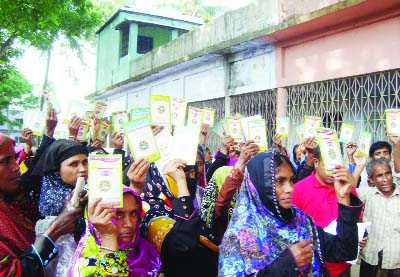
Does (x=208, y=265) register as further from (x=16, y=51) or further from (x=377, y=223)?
(x=16, y=51)

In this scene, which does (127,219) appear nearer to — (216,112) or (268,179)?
(268,179)

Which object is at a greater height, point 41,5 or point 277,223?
point 41,5

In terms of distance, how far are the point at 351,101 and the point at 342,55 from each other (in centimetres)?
73

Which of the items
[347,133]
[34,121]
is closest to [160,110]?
[34,121]

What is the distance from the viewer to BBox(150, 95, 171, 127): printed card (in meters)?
3.06

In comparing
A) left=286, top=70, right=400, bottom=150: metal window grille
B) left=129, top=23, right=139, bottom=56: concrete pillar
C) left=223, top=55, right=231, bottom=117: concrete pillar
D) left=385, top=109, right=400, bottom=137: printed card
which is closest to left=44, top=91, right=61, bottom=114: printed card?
left=385, top=109, right=400, bottom=137: printed card

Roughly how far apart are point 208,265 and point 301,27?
5.17m

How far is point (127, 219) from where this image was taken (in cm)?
214

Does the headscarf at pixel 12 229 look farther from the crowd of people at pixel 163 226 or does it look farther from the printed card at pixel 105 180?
the printed card at pixel 105 180

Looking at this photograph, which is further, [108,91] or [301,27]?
[108,91]

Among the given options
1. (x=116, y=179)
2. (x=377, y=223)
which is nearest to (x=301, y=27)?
(x=377, y=223)

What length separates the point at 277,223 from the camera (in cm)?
224

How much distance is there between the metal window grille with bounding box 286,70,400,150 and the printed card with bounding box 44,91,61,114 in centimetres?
434

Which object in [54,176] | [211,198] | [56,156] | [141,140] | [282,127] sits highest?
[282,127]
